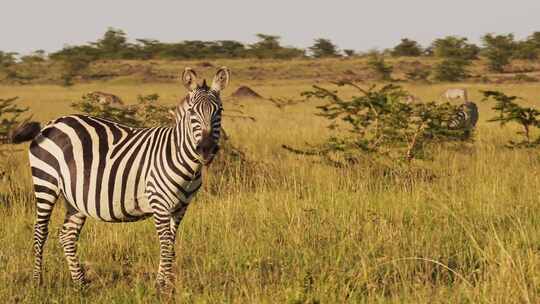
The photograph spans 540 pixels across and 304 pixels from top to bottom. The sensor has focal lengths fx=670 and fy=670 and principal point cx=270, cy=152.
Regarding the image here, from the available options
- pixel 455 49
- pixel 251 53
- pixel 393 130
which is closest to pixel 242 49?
pixel 251 53

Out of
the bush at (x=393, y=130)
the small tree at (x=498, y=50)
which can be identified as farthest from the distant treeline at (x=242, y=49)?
the bush at (x=393, y=130)

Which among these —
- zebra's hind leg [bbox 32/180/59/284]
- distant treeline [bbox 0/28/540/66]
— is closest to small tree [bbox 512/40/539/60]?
distant treeline [bbox 0/28/540/66]

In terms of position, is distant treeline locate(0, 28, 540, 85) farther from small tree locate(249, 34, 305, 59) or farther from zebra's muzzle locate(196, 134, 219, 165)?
zebra's muzzle locate(196, 134, 219, 165)

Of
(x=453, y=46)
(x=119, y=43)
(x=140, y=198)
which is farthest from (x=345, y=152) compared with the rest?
(x=119, y=43)

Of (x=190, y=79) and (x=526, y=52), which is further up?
(x=190, y=79)

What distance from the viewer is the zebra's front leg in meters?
4.96

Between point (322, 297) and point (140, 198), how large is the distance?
64.8 inches

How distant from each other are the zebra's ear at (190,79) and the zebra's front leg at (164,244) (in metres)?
0.95

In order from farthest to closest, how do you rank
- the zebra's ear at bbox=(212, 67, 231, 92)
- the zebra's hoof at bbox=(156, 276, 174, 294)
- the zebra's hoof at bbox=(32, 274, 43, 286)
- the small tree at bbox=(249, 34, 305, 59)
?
1. the small tree at bbox=(249, 34, 305, 59)
2. the zebra's hoof at bbox=(32, 274, 43, 286)
3. the zebra's ear at bbox=(212, 67, 231, 92)
4. the zebra's hoof at bbox=(156, 276, 174, 294)

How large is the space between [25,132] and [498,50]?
52.7 metres

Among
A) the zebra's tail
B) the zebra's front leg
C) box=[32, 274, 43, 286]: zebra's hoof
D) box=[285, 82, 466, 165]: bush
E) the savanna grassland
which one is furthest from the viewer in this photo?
box=[285, 82, 466, 165]: bush

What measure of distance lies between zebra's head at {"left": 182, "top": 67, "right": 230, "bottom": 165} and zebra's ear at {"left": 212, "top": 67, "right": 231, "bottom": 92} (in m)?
0.09

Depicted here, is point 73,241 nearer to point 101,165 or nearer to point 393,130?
point 101,165

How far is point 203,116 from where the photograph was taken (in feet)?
15.4
